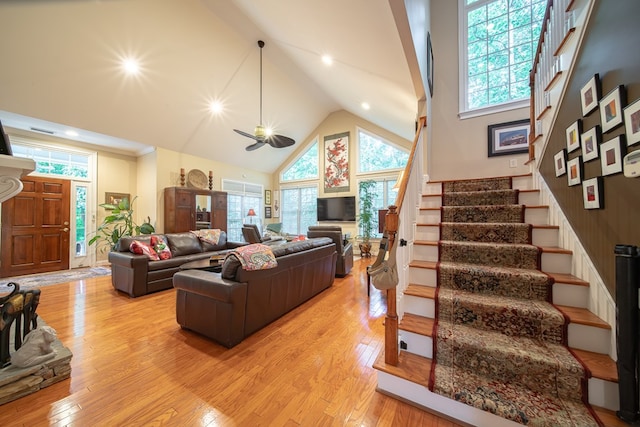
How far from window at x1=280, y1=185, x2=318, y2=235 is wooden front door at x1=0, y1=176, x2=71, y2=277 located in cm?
555

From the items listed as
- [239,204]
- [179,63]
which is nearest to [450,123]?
[179,63]

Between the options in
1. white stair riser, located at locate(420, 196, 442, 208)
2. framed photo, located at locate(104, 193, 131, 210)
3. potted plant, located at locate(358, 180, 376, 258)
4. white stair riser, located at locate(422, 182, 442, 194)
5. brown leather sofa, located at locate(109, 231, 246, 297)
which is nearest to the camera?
white stair riser, located at locate(420, 196, 442, 208)

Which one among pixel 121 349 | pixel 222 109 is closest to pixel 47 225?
pixel 222 109

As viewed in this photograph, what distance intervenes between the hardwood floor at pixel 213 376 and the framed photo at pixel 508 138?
3456mm

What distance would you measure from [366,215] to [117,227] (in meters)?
6.40

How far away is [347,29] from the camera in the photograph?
277 cm

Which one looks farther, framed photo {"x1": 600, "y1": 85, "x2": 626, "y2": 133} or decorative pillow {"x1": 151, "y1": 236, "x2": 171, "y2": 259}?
decorative pillow {"x1": 151, "y1": 236, "x2": 171, "y2": 259}

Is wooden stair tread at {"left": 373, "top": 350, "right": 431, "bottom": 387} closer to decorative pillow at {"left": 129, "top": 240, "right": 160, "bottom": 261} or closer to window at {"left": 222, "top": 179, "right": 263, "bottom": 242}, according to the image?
decorative pillow at {"left": 129, "top": 240, "right": 160, "bottom": 261}

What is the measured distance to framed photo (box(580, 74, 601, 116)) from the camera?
141 cm

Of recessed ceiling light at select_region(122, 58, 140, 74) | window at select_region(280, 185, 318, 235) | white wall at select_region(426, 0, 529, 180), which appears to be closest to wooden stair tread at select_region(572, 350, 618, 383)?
white wall at select_region(426, 0, 529, 180)

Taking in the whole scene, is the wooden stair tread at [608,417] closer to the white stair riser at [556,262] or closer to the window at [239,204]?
the white stair riser at [556,262]

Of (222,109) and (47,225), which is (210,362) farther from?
(47,225)

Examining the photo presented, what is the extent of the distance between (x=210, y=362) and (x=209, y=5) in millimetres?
4889

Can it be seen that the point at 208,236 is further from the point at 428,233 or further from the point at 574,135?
the point at 574,135
